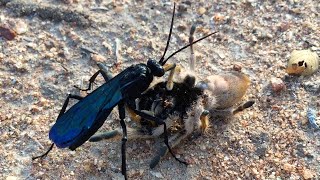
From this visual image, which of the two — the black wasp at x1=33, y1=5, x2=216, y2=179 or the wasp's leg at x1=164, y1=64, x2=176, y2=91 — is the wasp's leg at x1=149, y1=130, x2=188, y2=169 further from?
the wasp's leg at x1=164, y1=64, x2=176, y2=91

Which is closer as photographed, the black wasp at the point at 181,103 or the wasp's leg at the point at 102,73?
the black wasp at the point at 181,103

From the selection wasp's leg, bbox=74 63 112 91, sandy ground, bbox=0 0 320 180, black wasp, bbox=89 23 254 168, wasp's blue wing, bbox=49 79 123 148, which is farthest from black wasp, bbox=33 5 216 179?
wasp's leg, bbox=74 63 112 91

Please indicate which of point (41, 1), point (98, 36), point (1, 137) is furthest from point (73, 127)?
point (41, 1)

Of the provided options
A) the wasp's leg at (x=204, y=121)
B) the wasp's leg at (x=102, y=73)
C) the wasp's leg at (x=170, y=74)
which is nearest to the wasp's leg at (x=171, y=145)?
the wasp's leg at (x=204, y=121)

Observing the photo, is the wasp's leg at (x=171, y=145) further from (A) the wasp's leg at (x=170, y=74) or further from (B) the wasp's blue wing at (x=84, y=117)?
(B) the wasp's blue wing at (x=84, y=117)

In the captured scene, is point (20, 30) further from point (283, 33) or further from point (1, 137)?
point (283, 33)

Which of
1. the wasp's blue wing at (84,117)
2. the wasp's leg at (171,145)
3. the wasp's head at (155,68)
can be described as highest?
the wasp's head at (155,68)

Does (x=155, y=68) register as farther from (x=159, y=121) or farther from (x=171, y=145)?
(x=171, y=145)
